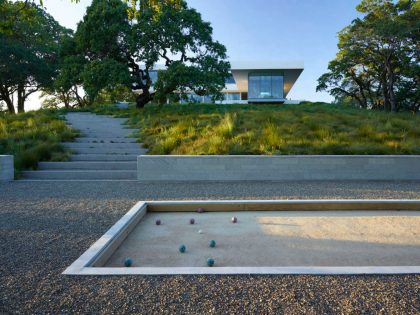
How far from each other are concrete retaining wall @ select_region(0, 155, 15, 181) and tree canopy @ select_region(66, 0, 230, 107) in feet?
29.1

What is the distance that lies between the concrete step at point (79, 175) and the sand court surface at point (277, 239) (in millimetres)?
3464

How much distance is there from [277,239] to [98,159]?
709cm

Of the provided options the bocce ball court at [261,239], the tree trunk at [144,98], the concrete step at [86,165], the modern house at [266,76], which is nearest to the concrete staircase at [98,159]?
the concrete step at [86,165]

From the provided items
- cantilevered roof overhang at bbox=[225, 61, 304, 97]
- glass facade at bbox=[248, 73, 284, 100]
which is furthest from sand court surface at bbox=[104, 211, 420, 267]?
glass facade at bbox=[248, 73, 284, 100]

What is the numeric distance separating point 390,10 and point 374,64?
437cm

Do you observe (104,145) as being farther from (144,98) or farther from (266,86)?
(266,86)

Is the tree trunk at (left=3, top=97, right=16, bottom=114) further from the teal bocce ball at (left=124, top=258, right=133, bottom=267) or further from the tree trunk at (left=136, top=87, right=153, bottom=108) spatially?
the teal bocce ball at (left=124, top=258, right=133, bottom=267)

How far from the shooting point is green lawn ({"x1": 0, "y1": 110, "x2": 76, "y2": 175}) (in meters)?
8.63

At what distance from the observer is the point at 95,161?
9164mm

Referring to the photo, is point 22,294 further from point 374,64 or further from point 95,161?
point 374,64

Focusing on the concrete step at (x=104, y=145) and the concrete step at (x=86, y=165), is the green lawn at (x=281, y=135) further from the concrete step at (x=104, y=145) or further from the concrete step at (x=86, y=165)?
the concrete step at (x=86, y=165)

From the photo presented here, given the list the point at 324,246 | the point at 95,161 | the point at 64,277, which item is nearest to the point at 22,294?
the point at 64,277

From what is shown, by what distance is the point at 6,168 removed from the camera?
766 cm

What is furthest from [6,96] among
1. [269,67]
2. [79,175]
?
[269,67]
